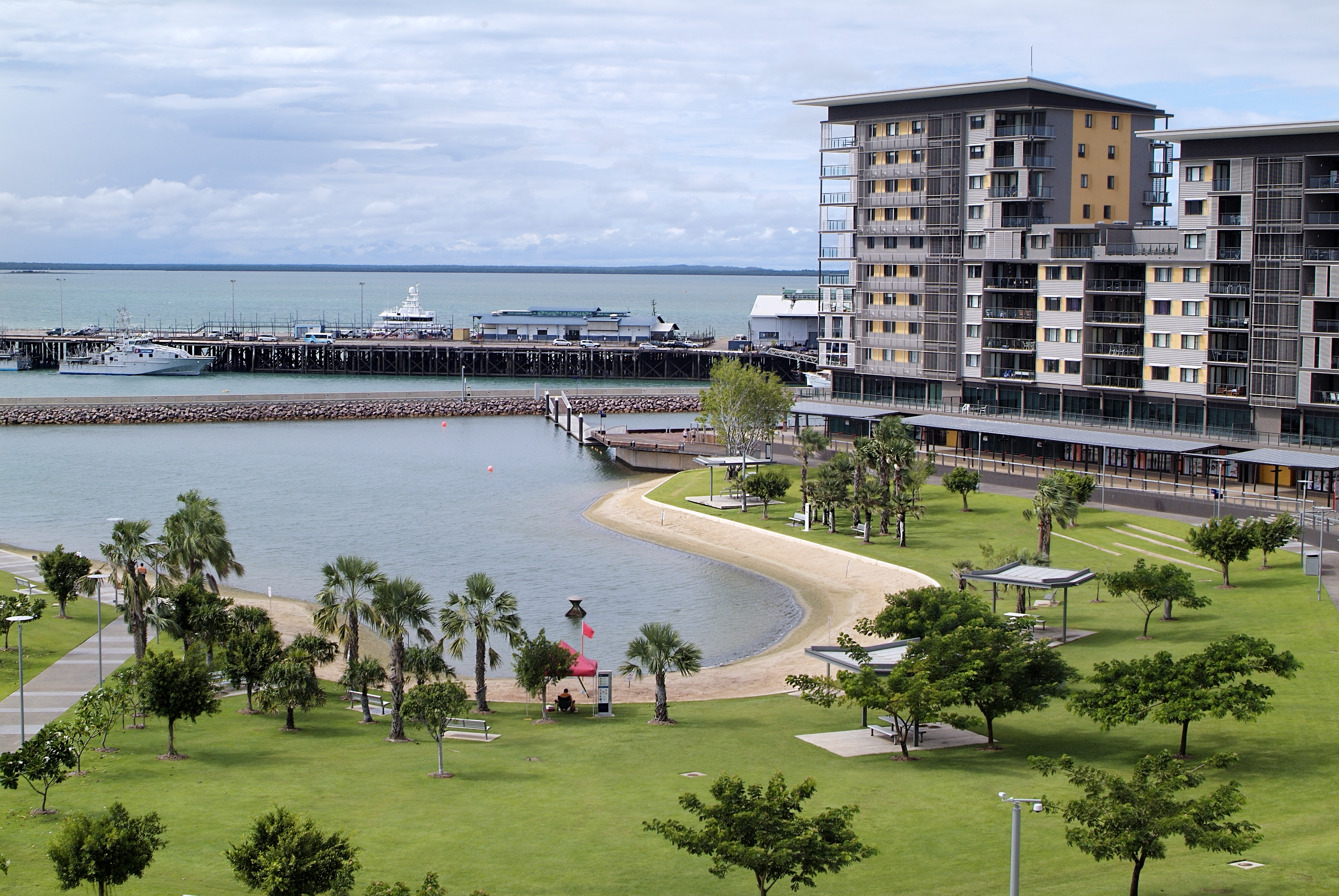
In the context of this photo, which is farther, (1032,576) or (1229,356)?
(1229,356)

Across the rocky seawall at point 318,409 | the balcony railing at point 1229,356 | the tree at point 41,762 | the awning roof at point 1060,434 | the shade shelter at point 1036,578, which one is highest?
the balcony railing at point 1229,356

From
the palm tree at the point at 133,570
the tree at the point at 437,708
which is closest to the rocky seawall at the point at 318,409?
the palm tree at the point at 133,570

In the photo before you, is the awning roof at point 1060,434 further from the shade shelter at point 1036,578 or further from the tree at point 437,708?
the tree at point 437,708

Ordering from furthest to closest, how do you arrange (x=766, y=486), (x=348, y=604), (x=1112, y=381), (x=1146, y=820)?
(x=1112, y=381) < (x=766, y=486) < (x=348, y=604) < (x=1146, y=820)

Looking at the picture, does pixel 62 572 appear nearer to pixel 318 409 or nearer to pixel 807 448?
pixel 807 448

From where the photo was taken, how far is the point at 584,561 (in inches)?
3086

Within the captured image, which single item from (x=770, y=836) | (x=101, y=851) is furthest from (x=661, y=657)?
(x=101, y=851)

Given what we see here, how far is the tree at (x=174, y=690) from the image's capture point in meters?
40.4

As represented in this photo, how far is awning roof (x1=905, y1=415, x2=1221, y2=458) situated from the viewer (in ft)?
289

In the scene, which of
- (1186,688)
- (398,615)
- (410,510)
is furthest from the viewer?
(410,510)

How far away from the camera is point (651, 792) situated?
3741cm

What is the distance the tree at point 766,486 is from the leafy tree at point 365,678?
41679 mm

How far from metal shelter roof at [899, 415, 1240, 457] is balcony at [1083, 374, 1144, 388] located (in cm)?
345

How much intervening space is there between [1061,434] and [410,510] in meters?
45.8
